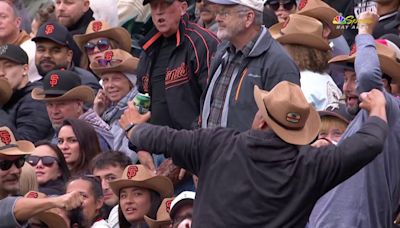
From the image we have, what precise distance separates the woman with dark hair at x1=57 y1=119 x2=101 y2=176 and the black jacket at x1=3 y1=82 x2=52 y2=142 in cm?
81

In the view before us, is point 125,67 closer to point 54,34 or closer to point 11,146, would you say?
point 54,34

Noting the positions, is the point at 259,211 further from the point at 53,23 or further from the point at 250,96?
the point at 53,23

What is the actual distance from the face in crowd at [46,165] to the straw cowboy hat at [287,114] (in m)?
3.71

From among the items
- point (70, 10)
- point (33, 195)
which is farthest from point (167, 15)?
point (70, 10)

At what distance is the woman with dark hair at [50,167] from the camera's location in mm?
11680

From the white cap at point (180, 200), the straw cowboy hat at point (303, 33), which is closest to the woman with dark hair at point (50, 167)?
the white cap at point (180, 200)

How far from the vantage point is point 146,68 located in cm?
1153

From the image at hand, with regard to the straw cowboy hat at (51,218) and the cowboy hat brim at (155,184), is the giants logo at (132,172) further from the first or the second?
the straw cowboy hat at (51,218)

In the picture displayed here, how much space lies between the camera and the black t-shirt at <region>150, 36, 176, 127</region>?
445 inches

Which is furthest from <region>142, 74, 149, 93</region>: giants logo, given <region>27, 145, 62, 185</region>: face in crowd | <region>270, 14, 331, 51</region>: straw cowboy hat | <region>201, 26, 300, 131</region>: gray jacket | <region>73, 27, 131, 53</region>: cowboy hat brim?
<region>73, 27, 131, 53</region>: cowboy hat brim

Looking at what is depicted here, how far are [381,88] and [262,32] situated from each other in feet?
4.51

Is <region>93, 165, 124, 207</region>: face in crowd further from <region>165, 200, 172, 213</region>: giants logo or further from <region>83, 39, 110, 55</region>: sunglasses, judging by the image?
<region>83, 39, 110, 55</region>: sunglasses

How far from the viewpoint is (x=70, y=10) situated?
14.8m

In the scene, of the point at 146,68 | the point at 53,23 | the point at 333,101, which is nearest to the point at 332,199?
the point at 333,101
